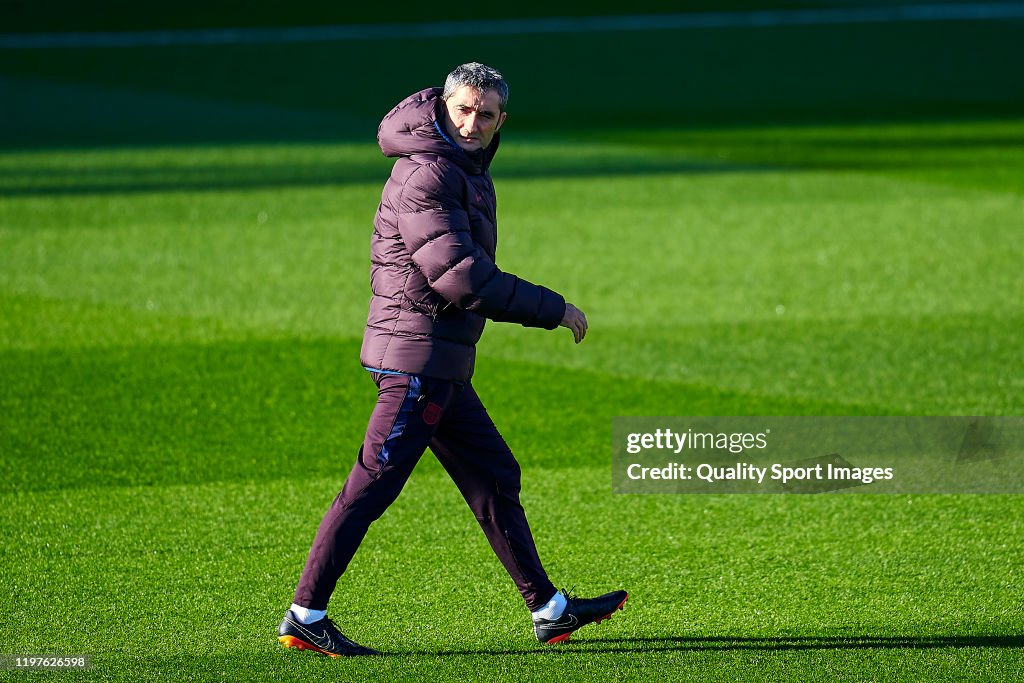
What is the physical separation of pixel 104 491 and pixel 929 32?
21.0 m

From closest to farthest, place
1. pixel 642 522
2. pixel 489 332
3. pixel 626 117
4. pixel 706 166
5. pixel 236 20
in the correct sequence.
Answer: pixel 642 522 < pixel 489 332 < pixel 706 166 < pixel 626 117 < pixel 236 20

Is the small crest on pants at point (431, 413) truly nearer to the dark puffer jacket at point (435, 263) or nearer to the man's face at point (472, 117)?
the dark puffer jacket at point (435, 263)

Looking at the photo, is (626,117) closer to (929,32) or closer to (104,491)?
(929,32)

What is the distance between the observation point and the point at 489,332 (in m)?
9.78

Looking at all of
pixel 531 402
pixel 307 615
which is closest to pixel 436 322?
pixel 307 615

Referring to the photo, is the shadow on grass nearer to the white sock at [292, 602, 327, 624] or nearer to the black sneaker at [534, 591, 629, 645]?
the black sneaker at [534, 591, 629, 645]

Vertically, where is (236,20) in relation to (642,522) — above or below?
above

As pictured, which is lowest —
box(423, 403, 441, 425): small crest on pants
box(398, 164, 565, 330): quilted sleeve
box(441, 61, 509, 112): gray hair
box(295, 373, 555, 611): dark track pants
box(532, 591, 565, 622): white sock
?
box(532, 591, 565, 622): white sock

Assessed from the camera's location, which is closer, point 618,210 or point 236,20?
point 618,210

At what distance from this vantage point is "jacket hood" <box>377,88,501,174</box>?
472 centimetres

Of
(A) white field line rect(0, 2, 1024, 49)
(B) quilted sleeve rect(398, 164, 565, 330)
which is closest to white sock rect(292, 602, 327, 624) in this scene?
(B) quilted sleeve rect(398, 164, 565, 330)

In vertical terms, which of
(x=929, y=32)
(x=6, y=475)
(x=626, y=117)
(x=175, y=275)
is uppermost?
(x=929, y=32)

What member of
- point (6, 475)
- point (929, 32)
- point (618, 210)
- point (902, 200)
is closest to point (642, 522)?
point (6, 475)

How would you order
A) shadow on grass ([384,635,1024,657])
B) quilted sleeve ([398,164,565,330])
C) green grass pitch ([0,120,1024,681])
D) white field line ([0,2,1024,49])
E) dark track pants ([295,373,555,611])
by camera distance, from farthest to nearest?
1. white field line ([0,2,1024,49])
2. green grass pitch ([0,120,1024,681])
3. shadow on grass ([384,635,1024,657])
4. dark track pants ([295,373,555,611])
5. quilted sleeve ([398,164,565,330])
